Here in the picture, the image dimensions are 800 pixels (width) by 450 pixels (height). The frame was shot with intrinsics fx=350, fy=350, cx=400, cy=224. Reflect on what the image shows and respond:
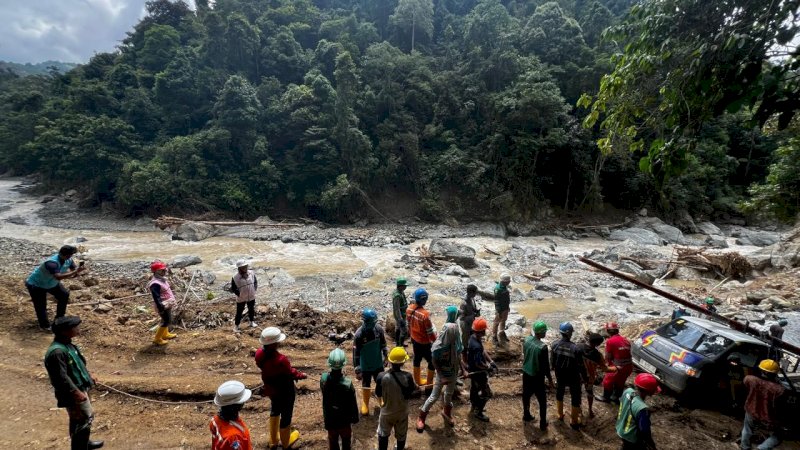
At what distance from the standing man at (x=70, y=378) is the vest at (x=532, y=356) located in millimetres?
5355

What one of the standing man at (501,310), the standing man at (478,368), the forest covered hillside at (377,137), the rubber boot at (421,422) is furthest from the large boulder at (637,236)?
the rubber boot at (421,422)

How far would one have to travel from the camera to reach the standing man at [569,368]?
16.2ft

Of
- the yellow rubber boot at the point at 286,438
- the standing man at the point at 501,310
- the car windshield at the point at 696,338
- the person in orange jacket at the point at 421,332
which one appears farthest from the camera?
the standing man at the point at 501,310

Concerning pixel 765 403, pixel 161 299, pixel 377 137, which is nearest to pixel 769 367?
pixel 765 403

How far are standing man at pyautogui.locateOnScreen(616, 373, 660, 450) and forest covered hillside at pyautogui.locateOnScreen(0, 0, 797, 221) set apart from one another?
2371cm

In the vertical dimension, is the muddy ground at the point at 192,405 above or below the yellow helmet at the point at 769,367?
below

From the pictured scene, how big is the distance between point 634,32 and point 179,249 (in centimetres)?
2092

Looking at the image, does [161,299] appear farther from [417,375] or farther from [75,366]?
[417,375]

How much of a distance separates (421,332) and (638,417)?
9.43 feet

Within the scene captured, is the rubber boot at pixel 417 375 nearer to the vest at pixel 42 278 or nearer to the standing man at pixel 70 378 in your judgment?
the standing man at pixel 70 378

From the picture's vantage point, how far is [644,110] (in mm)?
4504

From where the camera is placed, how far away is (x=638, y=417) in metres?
3.78

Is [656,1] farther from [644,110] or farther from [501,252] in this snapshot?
[501,252]

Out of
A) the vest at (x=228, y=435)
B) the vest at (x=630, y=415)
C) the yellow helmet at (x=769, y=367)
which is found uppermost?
the vest at (x=228, y=435)
